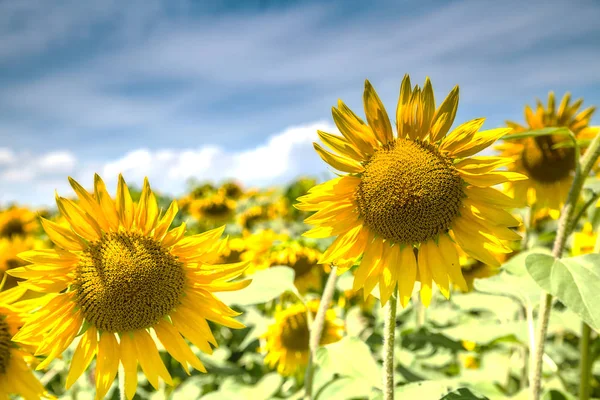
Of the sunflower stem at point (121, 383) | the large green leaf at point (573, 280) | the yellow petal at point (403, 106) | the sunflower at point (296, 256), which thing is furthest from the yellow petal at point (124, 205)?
the sunflower at point (296, 256)

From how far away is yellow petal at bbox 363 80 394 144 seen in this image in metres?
1.62

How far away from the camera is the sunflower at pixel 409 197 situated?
1629 mm

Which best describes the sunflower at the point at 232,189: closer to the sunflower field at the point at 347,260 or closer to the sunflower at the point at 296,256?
the sunflower at the point at 296,256

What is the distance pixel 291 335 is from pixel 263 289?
4.04 feet

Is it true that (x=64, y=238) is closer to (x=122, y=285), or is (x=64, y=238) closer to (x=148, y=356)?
(x=122, y=285)

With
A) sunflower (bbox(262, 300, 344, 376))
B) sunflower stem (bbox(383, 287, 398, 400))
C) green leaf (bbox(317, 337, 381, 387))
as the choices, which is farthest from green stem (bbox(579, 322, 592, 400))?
sunflower (bbox(262, 300, 344, 376))

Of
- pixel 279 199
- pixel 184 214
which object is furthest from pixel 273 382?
pixel 279 199

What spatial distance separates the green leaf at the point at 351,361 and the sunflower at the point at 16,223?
5.62 metres

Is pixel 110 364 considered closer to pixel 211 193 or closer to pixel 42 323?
pixel 42 323

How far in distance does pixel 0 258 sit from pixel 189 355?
7.58 feet

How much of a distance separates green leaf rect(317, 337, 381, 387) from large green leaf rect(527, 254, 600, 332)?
695mm

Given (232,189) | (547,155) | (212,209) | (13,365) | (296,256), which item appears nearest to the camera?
(13,365)

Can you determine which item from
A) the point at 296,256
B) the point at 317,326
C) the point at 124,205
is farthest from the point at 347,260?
the point at 296,256

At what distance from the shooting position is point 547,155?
2973 millimetres
